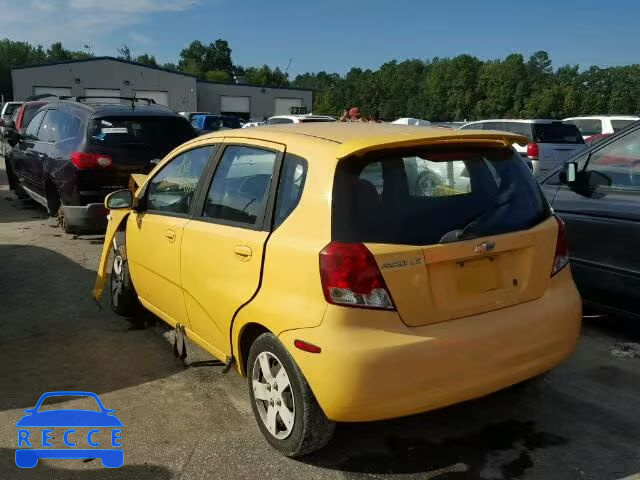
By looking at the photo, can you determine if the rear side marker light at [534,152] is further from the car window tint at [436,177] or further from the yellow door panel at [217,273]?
the yellow door panel at [217,273]

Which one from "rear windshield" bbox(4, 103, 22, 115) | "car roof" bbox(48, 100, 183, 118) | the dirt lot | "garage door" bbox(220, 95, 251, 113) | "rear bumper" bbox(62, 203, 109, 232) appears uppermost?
"garage door" bbox(220, 95, 251, 113)

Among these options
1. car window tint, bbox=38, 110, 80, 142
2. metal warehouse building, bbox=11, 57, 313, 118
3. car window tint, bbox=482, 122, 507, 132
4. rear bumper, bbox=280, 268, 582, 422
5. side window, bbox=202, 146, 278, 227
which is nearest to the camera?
rear bumper, bbox=280, 268, 582, 422

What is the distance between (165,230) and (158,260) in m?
0.25

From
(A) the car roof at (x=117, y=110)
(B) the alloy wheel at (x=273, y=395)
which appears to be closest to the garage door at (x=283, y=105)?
(A) the car roof at (x=117, y=110)

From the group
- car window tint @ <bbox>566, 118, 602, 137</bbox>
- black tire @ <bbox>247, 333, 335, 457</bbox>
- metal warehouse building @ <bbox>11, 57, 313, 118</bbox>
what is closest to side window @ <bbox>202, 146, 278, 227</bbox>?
black tire @ <bbox>247, 333, 335, 457</bbox>

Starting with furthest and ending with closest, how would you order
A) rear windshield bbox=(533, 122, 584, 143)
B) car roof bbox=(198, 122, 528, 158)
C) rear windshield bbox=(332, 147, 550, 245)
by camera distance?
rear windshield bbox=(533, 122, 584, 143) → car roof bbox=(198, 122, 528, 158) → rear windshield bbox=(332, 147, 550, 245)

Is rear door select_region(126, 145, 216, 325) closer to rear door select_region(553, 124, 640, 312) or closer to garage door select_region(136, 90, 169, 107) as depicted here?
rear door select_region(553, 124, 640, 312)

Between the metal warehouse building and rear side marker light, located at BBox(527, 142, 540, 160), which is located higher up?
the metal warehouse building

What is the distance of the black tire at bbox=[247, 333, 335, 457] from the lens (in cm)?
274

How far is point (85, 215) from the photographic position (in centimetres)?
716

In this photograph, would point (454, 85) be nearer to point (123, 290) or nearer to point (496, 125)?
point (496, 125)

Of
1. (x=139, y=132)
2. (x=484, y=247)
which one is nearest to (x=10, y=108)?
(x=139, y=132)

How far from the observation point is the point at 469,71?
118 m

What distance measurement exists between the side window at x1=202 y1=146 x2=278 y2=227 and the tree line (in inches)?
2903
